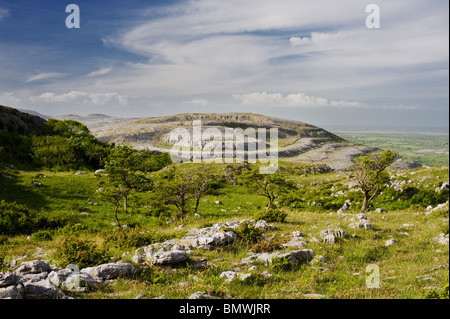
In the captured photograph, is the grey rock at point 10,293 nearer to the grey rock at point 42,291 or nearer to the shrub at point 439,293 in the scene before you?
the grey rock at point 42,291

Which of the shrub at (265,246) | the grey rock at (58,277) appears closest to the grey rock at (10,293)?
the grey rock at (58,277)

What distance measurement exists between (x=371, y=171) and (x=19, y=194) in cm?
4315

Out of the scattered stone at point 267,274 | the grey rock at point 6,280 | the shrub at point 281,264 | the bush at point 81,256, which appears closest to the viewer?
the grey rock at point 6,280

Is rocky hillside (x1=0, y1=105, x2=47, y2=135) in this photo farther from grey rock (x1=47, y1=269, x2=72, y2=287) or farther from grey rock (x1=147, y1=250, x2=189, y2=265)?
grey rock (x1=147, y1=250, x2=189, y2=265)

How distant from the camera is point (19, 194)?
95.7ft

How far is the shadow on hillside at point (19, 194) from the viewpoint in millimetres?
26803

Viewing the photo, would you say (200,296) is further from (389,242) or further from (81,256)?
(389,242)

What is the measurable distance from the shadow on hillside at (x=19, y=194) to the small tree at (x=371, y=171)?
3704cm

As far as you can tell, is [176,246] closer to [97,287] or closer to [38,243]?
[97,287]

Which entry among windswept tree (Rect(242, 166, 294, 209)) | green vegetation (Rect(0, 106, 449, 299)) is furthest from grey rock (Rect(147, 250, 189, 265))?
Answer: windswept tree (Rect(242, 166, 294, 209))

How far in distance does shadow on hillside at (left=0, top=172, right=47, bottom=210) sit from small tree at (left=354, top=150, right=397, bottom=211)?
122 feet

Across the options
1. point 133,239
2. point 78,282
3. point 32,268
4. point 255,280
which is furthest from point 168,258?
point 133,239

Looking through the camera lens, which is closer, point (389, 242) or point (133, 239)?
point (389, 242)

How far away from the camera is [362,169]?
1180 inches
